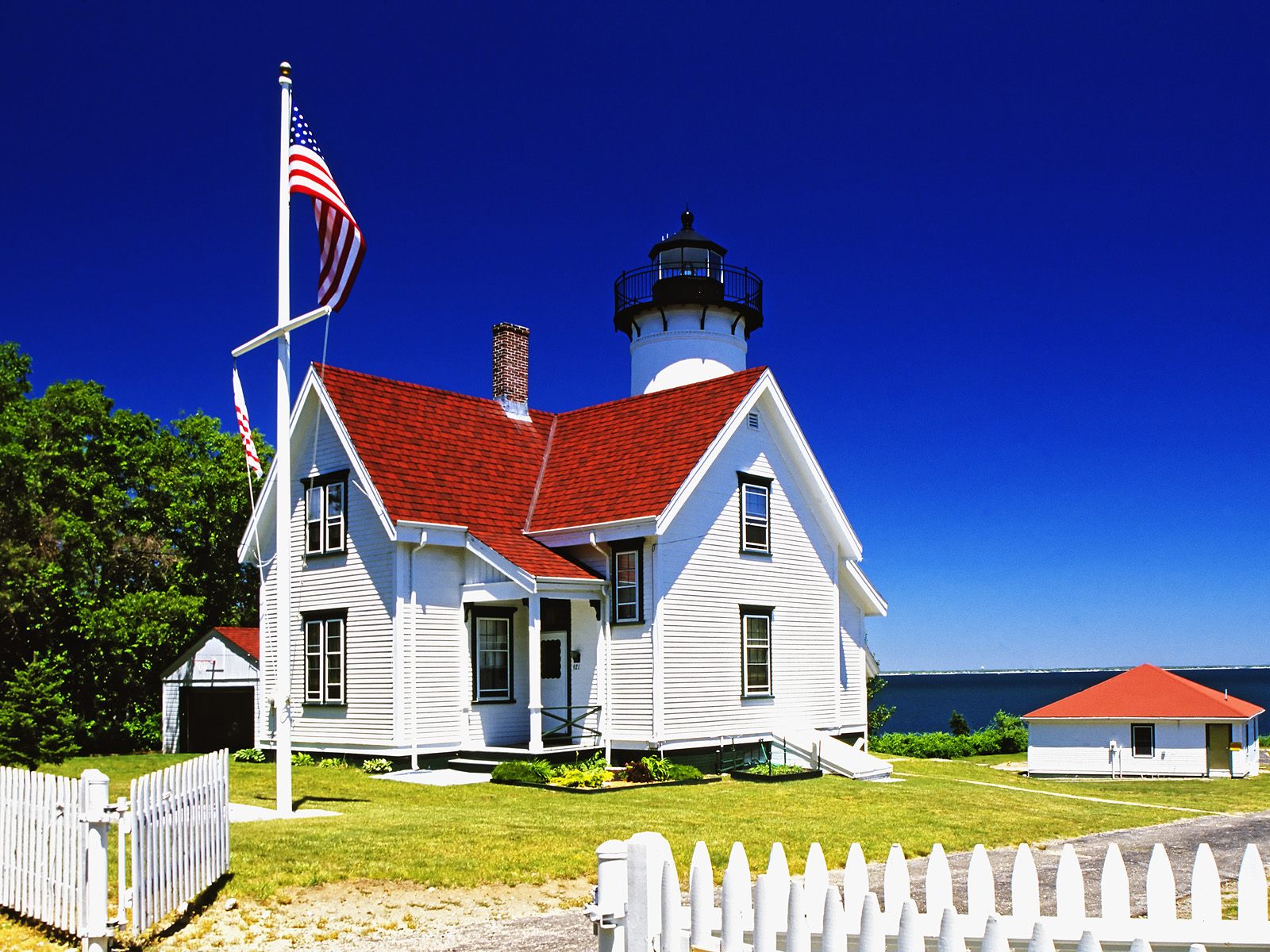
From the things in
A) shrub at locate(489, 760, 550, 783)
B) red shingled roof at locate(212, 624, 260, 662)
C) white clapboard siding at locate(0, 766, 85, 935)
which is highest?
red shingled roof at locate(212, 624, 260, 662)

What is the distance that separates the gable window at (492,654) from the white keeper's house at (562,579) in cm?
4

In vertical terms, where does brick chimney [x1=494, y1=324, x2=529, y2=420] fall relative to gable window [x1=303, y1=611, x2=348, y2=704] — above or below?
above

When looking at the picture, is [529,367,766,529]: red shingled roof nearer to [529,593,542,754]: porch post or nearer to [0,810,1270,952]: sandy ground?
[529,593,542,754]: porch post

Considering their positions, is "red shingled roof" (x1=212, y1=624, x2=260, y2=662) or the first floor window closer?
the first floor window

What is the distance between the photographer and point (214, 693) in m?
30.9

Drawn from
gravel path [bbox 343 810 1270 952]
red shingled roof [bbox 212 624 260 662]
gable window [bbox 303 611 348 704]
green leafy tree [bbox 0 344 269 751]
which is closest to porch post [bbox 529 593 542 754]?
gable window [bbox 303 611 348 704]

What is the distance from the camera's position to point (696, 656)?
969 inches

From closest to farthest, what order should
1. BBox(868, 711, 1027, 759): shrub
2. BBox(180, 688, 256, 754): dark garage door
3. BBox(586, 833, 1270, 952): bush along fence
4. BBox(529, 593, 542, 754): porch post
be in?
1. BBox(586, 833, 1270, 952): bush along fence
2. BBox(529, 593, 542, 754): porch post
3. BBox(180, 688, 256, 754): dark garage door
4. BBox(868, 711, 1027, 759): shrub

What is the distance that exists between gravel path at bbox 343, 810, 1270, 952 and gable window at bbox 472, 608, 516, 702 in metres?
12.9

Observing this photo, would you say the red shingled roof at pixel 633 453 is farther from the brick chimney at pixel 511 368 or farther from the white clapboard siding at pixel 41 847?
the white clapboard siding at pixel 41 847

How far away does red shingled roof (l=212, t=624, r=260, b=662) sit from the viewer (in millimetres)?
29906

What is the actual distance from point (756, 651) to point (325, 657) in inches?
356

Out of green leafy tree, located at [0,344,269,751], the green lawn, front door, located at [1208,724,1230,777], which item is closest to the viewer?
the green lawn

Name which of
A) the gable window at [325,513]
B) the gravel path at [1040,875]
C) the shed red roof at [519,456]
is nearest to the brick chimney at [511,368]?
the shed red roof at [519,456]
